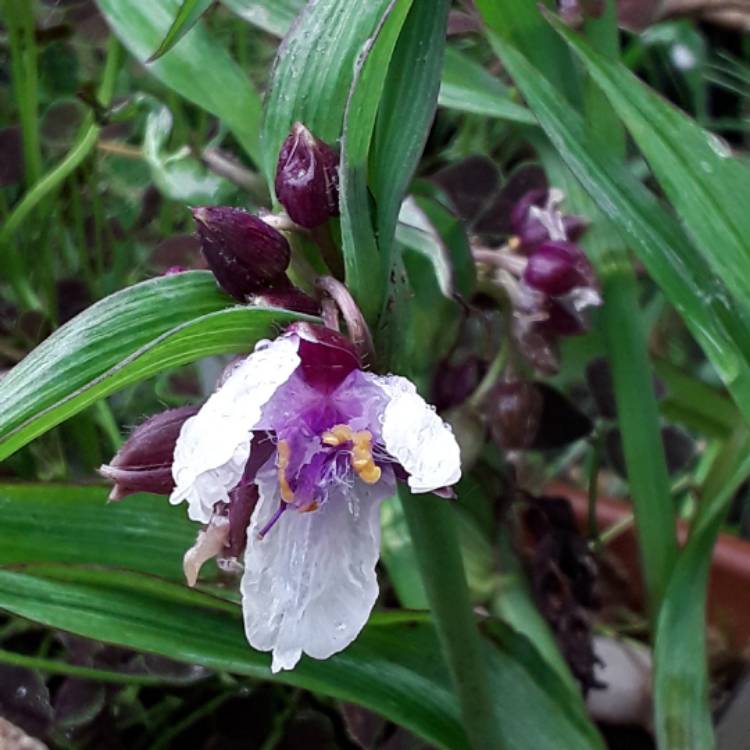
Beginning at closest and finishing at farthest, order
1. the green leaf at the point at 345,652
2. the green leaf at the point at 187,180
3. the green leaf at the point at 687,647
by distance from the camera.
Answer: the green leaf at the point at 345,652, the green leaf at the point at 687,647, the green leaf at the point at 187,180

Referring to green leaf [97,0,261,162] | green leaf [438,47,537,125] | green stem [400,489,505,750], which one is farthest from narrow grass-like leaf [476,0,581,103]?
green stem [400,489,505,750]

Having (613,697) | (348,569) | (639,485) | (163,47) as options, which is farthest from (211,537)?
(613,697)

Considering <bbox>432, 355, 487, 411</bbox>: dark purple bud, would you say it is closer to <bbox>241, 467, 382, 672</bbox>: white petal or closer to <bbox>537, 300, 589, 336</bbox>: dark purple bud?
<bbox>537, 300, 589, 336</bbox>: dark purple bud

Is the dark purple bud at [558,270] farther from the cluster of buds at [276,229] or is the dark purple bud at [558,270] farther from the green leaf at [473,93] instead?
the cluster of buds at [276,229]

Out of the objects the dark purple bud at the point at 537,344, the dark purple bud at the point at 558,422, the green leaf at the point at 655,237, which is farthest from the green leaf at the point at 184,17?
the dark purple bud at the point at 558,422

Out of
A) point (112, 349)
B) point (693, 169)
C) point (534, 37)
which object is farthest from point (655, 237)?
point (112, 349)

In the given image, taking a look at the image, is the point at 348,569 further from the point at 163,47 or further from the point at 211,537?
the point at 163,47
